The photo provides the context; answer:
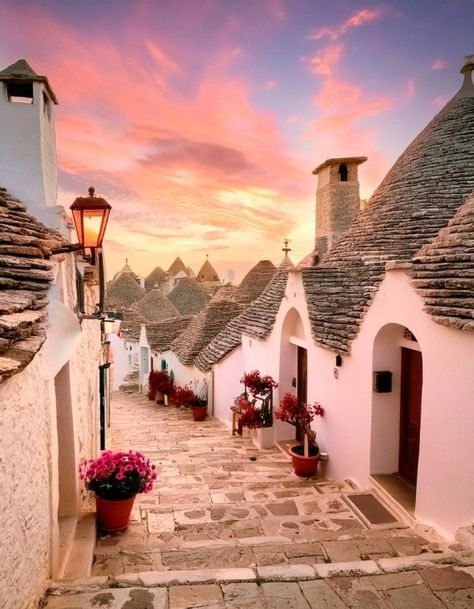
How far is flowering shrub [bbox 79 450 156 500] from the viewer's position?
4.90m

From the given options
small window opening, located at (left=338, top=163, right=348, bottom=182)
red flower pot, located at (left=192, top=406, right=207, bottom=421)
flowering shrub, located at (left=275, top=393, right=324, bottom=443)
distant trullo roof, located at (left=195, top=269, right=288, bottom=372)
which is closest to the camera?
flowering shrub, located at (left=275, top=393, right=324, bottom=443)

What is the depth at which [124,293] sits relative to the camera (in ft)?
118

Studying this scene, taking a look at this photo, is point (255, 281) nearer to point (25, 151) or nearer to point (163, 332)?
point (163, 332)

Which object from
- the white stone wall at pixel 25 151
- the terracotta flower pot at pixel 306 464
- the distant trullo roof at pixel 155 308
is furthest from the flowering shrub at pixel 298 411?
the distant trullo roof at pixel 155 308

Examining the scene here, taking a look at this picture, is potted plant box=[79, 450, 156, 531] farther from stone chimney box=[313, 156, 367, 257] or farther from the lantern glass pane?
stone chimney box=[313, 156, 367, 257]

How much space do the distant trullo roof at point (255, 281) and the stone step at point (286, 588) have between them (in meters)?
18.1

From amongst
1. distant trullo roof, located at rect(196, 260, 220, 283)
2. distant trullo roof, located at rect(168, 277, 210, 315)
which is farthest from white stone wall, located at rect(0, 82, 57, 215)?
distant trullo roof, located at rect(196, 260, 220, 283)

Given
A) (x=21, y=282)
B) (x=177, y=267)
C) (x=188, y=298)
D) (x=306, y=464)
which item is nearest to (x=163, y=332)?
(x=188, y=298)

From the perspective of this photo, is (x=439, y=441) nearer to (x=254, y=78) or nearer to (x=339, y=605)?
(x=339, y=605)

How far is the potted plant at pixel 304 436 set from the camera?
308 inches

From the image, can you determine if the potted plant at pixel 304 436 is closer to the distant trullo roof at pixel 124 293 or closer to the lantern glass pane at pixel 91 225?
the lantern glass pane at pixel 91 225

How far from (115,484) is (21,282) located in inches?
102

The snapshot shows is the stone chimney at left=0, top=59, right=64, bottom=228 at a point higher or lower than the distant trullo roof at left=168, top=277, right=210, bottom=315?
higher

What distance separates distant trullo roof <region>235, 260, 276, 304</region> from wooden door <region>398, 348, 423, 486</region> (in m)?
15.3
